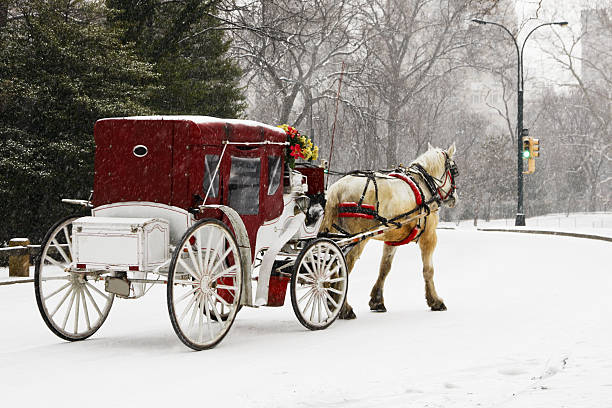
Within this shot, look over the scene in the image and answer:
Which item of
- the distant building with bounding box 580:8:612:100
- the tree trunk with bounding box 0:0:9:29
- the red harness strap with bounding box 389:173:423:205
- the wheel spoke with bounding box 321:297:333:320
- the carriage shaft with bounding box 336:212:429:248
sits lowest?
the wheel spoke with bounding box 321:297:333:320

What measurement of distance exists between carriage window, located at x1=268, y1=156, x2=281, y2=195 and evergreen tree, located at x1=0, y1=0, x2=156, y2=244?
9.33 m

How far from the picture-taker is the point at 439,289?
13164 mm

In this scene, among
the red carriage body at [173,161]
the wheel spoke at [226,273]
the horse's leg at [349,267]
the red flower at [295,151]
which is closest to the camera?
the wheel spoke at [226,273]

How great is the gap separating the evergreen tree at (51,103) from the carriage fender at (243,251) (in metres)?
10.0

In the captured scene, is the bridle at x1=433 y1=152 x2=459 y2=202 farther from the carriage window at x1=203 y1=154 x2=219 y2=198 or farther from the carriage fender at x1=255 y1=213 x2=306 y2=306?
the carriage window at x1=203 y1=154 x2=219 y2=198

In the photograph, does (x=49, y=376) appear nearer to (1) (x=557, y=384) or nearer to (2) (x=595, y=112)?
(1) (x=557, y=384)

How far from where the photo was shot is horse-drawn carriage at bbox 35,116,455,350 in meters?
7.25

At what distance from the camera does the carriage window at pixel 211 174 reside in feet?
25.7

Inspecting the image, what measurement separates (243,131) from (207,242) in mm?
1286

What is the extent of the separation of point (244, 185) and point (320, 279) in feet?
4.21

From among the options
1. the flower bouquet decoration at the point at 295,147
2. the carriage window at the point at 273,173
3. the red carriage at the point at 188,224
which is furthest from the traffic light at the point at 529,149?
the carriage window at the point at 273,173

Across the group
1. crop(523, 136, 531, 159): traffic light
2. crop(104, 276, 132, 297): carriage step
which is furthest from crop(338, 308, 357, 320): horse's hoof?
crop(523, 136, 531, 159): traffic light

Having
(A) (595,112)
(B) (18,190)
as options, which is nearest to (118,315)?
(B) (18,190)

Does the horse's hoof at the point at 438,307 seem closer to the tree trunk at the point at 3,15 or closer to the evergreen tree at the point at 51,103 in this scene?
the evergreen tree at the point at 51,103
